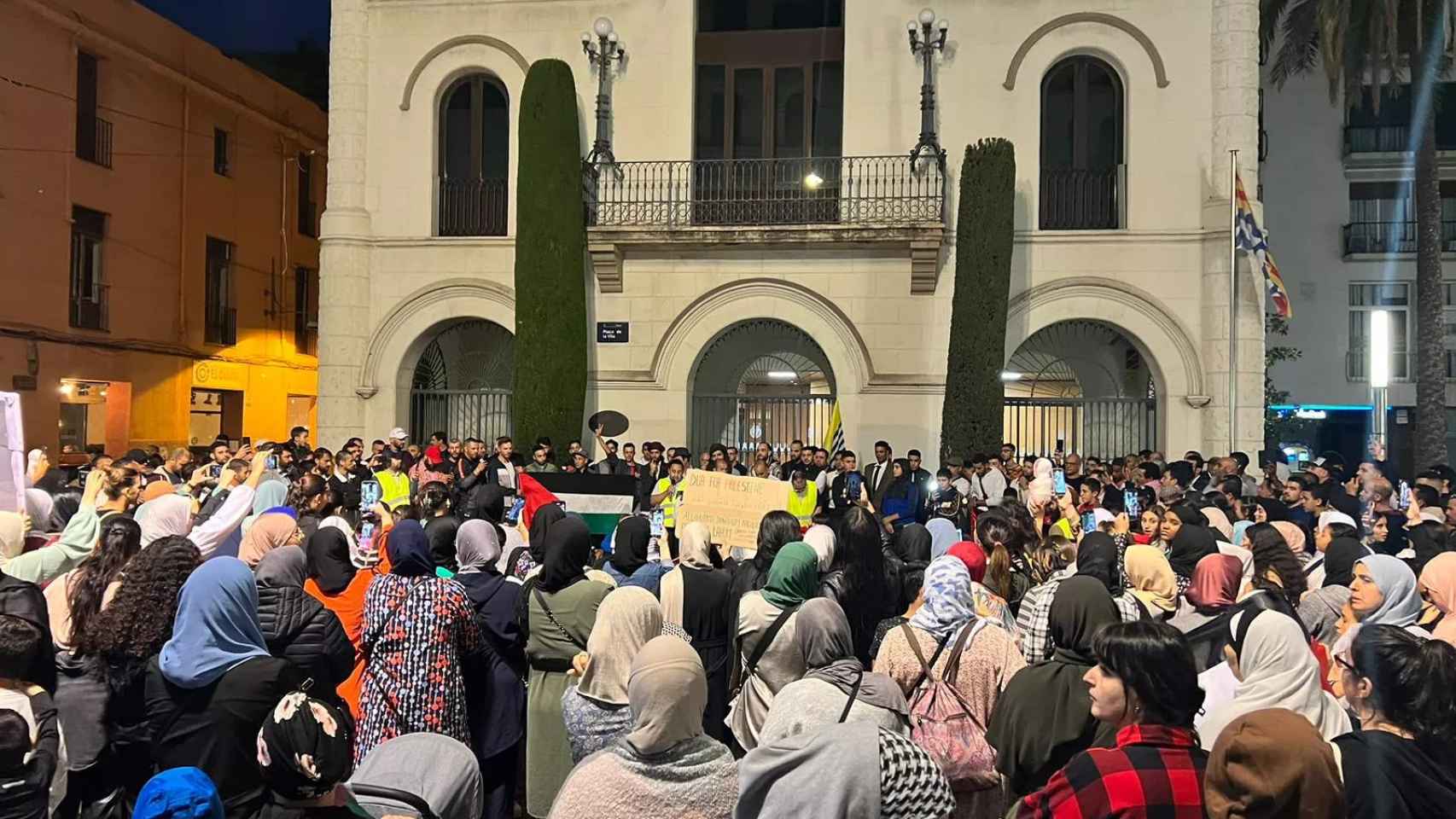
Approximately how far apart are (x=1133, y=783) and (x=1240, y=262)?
53.9 ft

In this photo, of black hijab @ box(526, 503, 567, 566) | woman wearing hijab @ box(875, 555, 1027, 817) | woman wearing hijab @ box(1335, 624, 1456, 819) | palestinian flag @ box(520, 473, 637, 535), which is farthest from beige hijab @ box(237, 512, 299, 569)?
palestinian flag @ box(520, 473, 637, 535)

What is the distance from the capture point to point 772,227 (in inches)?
711

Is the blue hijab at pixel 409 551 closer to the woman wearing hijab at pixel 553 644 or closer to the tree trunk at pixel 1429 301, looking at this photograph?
the woman wearing hijab at pixel 553 644

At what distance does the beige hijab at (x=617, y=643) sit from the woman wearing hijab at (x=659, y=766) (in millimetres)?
1158

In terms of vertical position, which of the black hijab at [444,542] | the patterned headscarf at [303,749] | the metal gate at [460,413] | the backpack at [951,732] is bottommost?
the backpack at [951,732]

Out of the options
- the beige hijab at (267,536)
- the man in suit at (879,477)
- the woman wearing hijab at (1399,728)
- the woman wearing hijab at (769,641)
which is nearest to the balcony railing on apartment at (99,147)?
the man in suit at (879,477)

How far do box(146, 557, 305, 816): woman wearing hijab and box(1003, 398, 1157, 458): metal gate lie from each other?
1556 cm

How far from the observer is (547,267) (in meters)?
17.7

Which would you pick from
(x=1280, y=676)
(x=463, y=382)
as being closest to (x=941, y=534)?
(x=1280, y=676)

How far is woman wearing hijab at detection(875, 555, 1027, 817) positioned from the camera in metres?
4.69

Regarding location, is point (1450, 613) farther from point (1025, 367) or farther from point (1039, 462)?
point (1025, 367)

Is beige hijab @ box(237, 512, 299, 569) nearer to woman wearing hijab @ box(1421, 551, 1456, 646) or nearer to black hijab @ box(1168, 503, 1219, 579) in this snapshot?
black hijab @ box(1168, 503, 1219, 579)

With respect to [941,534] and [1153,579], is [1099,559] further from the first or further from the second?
[941,534]

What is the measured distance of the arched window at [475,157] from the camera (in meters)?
19.7
